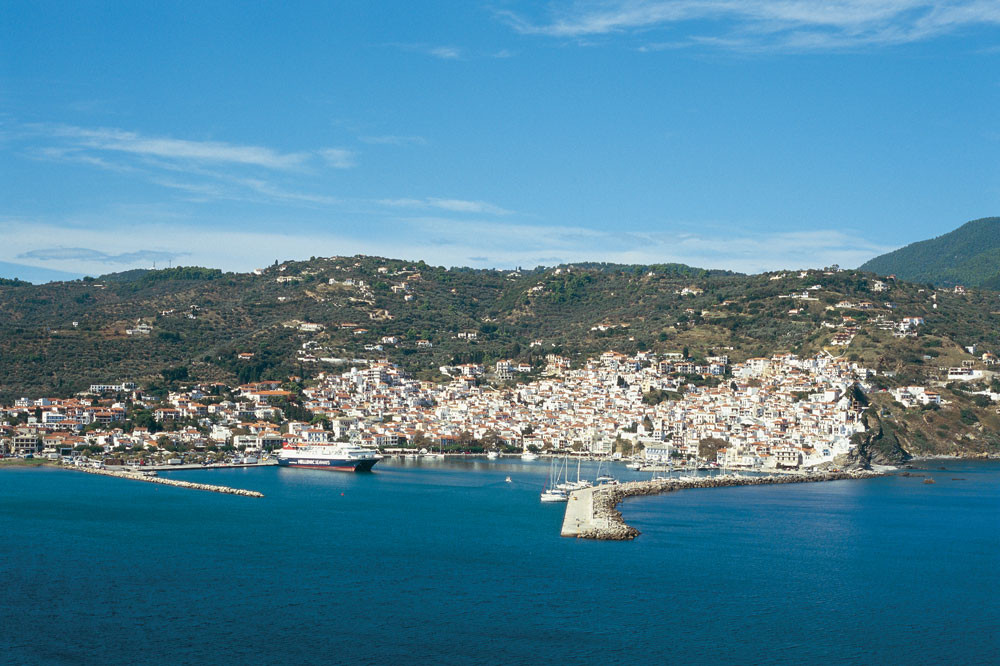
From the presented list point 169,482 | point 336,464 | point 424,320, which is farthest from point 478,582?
point 424,320

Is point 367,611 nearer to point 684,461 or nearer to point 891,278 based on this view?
point 684,461

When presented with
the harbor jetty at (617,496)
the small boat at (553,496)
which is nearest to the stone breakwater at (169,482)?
the small boat at (553,496)

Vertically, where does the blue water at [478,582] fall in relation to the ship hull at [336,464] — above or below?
below

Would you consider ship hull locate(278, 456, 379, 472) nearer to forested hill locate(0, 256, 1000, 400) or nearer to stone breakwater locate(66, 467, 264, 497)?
stone breakwater locate(66, 467, 264, 497)

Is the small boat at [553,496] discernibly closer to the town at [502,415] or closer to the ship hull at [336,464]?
the ship hull at [336,464]

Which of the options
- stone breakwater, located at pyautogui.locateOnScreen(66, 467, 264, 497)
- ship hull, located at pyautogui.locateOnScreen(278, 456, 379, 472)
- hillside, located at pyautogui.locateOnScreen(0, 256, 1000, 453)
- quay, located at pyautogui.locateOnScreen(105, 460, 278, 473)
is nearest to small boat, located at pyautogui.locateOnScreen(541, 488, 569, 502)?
stone breakwater, located at pyautogui.locateOnScreen(66, 467, 264, 497)

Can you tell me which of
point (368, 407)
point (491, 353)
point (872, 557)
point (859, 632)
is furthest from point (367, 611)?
point (491, 353)
